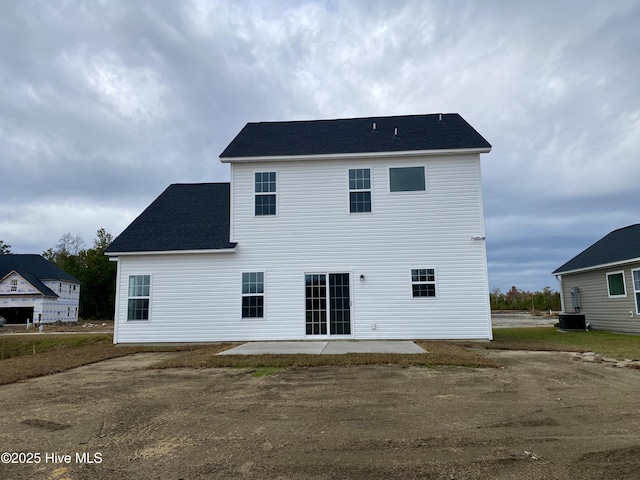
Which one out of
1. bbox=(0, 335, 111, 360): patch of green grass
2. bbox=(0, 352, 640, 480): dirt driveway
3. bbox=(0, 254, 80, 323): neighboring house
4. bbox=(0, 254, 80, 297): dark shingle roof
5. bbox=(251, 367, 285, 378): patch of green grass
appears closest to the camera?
bbox=(0, 352, 640, 480): dirt driveway

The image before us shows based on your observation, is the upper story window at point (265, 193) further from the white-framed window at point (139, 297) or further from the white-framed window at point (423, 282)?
the white-framed window at point (423, 282)

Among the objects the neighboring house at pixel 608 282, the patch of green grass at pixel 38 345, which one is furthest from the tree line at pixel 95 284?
the neighboring house at pixel 608 282

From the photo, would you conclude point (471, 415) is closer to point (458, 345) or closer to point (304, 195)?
point (458, 345)

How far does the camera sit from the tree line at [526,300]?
107 feet

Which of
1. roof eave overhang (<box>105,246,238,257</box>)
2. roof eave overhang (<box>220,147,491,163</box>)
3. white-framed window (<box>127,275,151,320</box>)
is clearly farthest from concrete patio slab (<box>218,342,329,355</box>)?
roof eave overhang (<box>220,147,491,163</box>)

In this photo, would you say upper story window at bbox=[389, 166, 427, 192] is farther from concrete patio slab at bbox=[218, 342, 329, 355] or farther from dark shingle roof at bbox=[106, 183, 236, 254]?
dark shingle roof at bbox=[106, 183, 236, 254]

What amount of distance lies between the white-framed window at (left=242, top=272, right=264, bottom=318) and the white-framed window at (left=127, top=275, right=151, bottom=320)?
332cm

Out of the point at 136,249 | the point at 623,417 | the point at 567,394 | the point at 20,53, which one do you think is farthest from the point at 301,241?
the point at 20,53

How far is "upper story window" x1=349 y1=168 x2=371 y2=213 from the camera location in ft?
44.2

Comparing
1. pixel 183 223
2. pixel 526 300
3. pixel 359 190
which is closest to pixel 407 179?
pixel 359 190

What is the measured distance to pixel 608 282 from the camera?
54.6 feet

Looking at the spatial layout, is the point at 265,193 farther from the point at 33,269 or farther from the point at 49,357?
the point at 33,269

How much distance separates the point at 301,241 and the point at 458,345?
591 cm

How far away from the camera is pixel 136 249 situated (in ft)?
44.2
